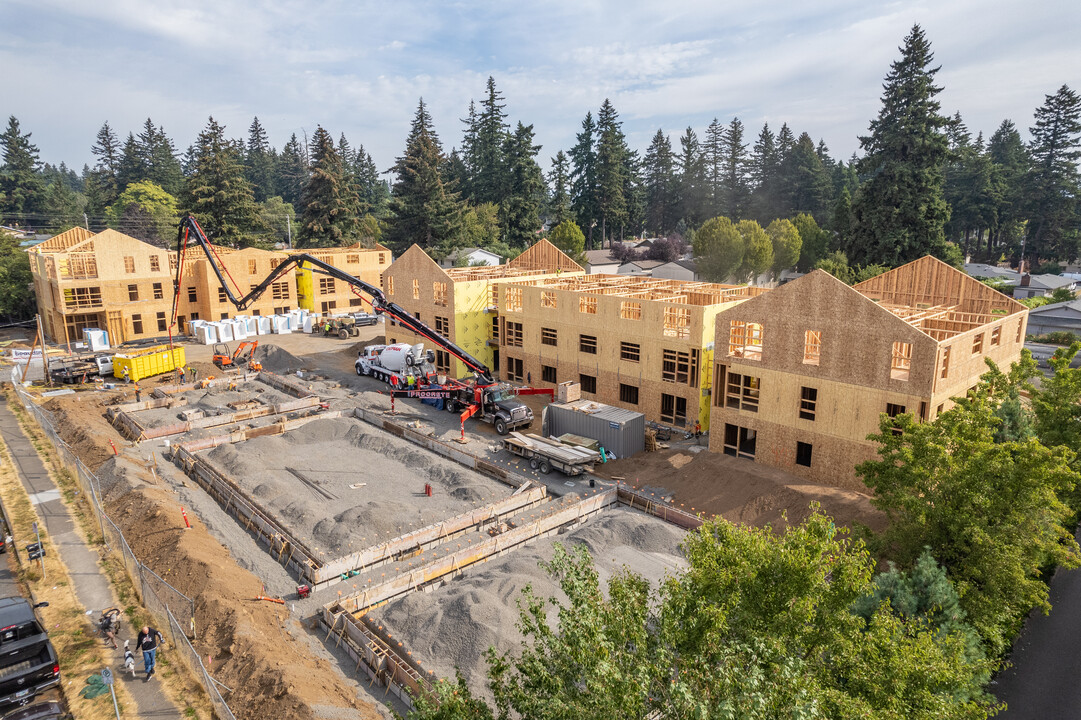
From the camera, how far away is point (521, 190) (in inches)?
4011

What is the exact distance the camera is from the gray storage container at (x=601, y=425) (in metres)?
31.7

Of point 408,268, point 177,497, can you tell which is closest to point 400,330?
point 408,268

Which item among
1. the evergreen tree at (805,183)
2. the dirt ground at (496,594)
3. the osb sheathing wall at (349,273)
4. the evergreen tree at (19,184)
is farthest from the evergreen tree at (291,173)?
the dirt ground at (496,594)

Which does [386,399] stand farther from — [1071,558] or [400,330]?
[1071,558]

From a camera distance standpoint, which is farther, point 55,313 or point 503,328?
point 55,313

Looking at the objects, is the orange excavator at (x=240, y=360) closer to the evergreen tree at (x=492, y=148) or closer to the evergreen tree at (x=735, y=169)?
the evergreen tree at (x=492, y=148)

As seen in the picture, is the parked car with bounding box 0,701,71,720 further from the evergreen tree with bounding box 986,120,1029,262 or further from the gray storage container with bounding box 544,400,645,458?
the evergreen tree with bounding box 986,120,1029,262

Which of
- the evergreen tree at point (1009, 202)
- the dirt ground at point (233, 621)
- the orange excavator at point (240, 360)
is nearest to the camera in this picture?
the dirt ground at point (233, 621)

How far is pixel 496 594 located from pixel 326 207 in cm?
8272

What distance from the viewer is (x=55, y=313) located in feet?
194

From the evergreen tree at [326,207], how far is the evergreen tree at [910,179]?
68667mm

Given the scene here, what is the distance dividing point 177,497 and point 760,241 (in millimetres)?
71693

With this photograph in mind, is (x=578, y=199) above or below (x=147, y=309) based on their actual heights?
above

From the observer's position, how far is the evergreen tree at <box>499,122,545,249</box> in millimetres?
101188
